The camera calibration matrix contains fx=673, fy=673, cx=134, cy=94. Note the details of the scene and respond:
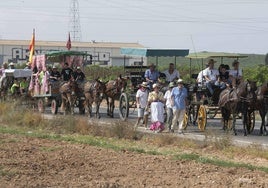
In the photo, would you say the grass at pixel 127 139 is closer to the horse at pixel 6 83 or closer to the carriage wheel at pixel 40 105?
the carriage wheel at pixel 40 105

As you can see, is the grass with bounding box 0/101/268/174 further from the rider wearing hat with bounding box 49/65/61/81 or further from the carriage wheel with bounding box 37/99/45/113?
the carriage wheel with bounding box 37/99/45/113

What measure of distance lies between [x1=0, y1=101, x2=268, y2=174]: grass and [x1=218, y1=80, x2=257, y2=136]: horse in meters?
3.03

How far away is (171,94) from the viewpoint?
21516 millimetres

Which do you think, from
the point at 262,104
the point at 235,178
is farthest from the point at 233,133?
the point at 235,178

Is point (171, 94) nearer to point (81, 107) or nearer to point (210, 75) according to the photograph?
point (210, 75)

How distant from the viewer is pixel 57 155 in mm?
14750

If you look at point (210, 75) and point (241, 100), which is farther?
point (210, 75)

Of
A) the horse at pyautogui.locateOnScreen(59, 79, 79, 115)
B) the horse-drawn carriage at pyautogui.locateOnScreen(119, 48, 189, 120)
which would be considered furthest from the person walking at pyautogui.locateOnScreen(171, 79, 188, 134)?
the horse at pyautogui.locateOnScreen(59, 79, 79, 115)

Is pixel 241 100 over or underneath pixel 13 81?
underneath

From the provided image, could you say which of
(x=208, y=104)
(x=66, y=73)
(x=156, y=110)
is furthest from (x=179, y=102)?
(x=66, y=73)

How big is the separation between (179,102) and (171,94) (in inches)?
19.1

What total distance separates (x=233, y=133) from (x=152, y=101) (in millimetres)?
2854

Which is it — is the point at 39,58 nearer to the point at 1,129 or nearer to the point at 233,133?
the point at 1,129

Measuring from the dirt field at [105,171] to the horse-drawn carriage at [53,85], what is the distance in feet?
42.4
